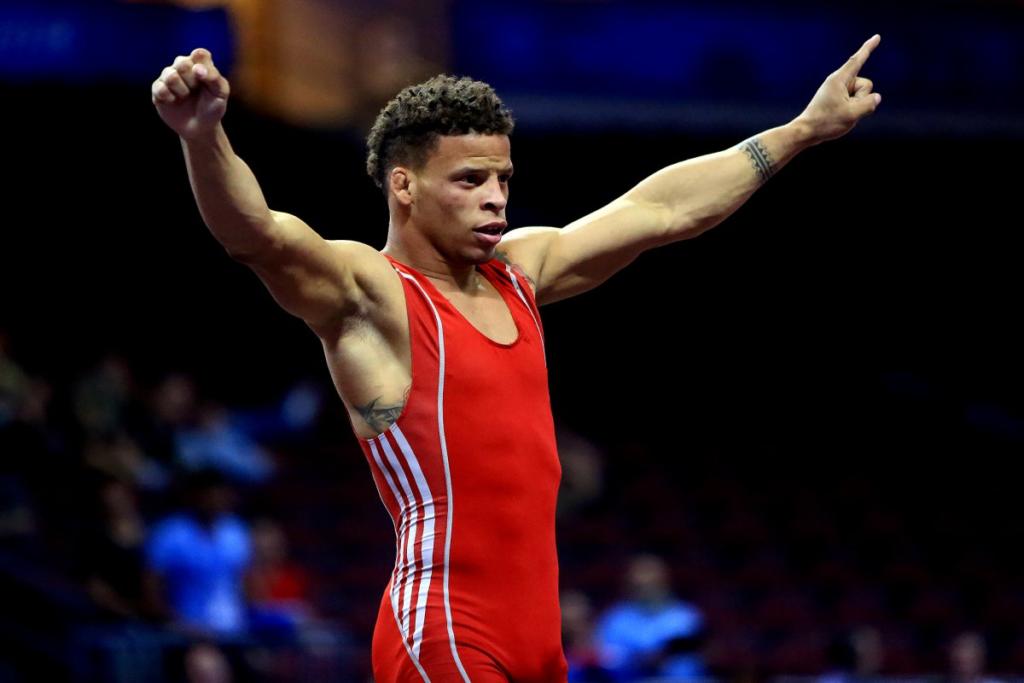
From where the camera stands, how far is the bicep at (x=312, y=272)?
11.3 ft

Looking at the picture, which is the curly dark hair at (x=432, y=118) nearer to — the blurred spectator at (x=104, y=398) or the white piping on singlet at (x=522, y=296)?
the white piping on singlet at (x=522, y=296)

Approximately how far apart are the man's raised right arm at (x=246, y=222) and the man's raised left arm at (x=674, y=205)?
0.73m

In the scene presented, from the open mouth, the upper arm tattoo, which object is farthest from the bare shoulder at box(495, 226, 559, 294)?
the upper arm tattoo

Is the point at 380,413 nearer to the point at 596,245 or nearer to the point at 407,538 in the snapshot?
the point at 407,538

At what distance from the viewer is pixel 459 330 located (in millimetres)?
3738

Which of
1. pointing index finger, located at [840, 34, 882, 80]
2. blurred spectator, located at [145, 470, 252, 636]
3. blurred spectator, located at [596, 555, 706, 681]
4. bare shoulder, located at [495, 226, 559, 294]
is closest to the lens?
bare shoulder, located at [495, 226, 559, 294]

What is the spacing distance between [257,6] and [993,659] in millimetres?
8417

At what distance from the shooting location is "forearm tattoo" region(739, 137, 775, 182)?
449 centimetres

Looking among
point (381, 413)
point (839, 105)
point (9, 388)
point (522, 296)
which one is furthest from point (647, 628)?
point (381, 413)

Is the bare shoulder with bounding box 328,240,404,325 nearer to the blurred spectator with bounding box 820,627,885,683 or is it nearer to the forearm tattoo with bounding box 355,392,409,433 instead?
the forearm tattoo with bounding box 355,392,409,433

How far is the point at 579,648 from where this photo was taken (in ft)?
30.0

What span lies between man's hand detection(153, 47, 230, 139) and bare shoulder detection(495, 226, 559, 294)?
1099 mm

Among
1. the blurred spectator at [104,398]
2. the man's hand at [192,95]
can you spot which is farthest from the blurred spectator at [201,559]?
the man's hand at [192,95]

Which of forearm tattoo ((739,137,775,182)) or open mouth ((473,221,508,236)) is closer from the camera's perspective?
open mouth ((473,221,508,236))
